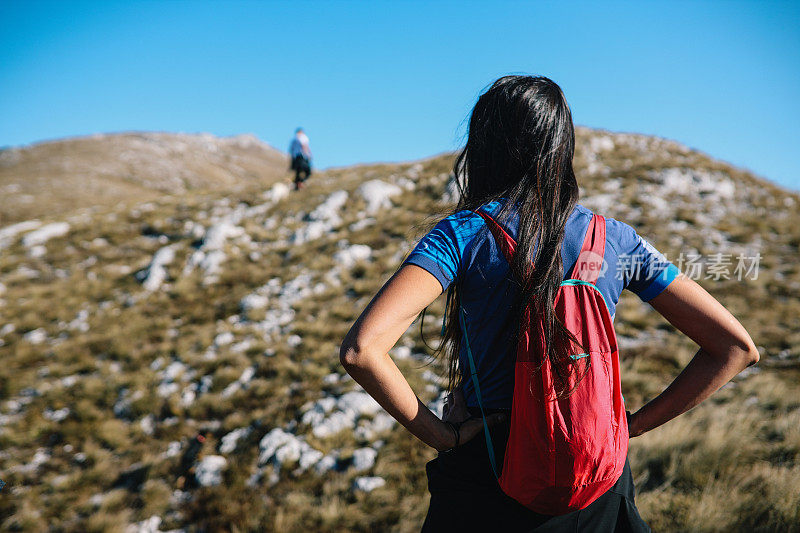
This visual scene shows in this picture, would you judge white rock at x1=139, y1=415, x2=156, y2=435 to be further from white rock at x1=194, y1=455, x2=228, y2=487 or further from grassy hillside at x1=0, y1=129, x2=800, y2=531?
white rock at x1=194, y1=455, x2=228, y2=487

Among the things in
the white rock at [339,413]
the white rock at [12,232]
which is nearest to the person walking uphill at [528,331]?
the white rock at [339,413]

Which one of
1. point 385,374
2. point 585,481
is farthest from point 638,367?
point 385,374

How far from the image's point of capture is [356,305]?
7.88 meters

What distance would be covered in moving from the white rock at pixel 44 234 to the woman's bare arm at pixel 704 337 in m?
16.1

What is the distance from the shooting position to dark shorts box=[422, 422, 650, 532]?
1.24 metres

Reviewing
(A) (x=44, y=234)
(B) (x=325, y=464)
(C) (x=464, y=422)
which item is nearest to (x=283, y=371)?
(B) (x=325, y=464)

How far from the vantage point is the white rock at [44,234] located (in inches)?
489

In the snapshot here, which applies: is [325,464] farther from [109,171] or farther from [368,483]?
[109,171]

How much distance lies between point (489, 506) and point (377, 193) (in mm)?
12163

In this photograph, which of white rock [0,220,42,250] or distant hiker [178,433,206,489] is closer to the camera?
distant hiker [178,433,206,489]

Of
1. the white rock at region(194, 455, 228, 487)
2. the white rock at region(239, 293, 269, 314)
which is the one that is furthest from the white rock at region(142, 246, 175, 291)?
the white rock at region(194, 455, 228, 487)

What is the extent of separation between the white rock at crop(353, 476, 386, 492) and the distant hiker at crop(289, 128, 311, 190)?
512 inches

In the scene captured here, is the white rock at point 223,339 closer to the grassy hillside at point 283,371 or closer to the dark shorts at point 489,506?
the grassy hillside at point 283,371

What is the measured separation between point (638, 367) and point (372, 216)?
8371mm
